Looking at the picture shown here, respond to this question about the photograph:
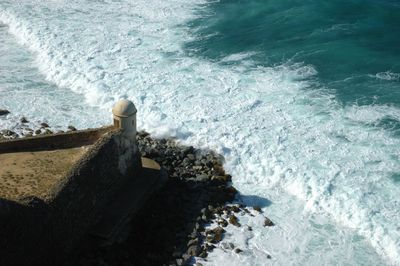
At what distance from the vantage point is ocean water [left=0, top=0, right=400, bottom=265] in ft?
50.4

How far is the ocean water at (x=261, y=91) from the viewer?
15.4 meters

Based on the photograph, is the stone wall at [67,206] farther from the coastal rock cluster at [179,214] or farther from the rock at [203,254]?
the rock at [203,254]

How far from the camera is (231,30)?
92.7 feet

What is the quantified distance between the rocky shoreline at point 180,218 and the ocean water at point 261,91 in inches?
22.1

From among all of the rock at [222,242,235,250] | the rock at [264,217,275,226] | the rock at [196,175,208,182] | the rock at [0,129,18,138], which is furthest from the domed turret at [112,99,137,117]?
the rock at [0,129,18,138]

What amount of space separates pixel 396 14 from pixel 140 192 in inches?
842

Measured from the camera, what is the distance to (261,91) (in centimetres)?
2188

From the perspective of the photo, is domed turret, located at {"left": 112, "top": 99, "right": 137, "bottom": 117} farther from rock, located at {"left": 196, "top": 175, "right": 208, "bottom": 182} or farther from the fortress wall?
rock, located at {"left": 196, "top": 175, "right": 208, "bottom": 182}

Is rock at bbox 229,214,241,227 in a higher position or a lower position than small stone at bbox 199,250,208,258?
higher

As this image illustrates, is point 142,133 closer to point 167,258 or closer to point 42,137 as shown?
point 42,137

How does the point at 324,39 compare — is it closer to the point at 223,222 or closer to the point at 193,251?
the point at 223,222

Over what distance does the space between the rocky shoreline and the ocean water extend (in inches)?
22.1

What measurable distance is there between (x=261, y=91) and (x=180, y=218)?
28.4ft

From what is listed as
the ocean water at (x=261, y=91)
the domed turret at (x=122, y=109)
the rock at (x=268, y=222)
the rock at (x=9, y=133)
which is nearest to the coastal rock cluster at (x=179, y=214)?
the ocean water at (x=261, y=91)
